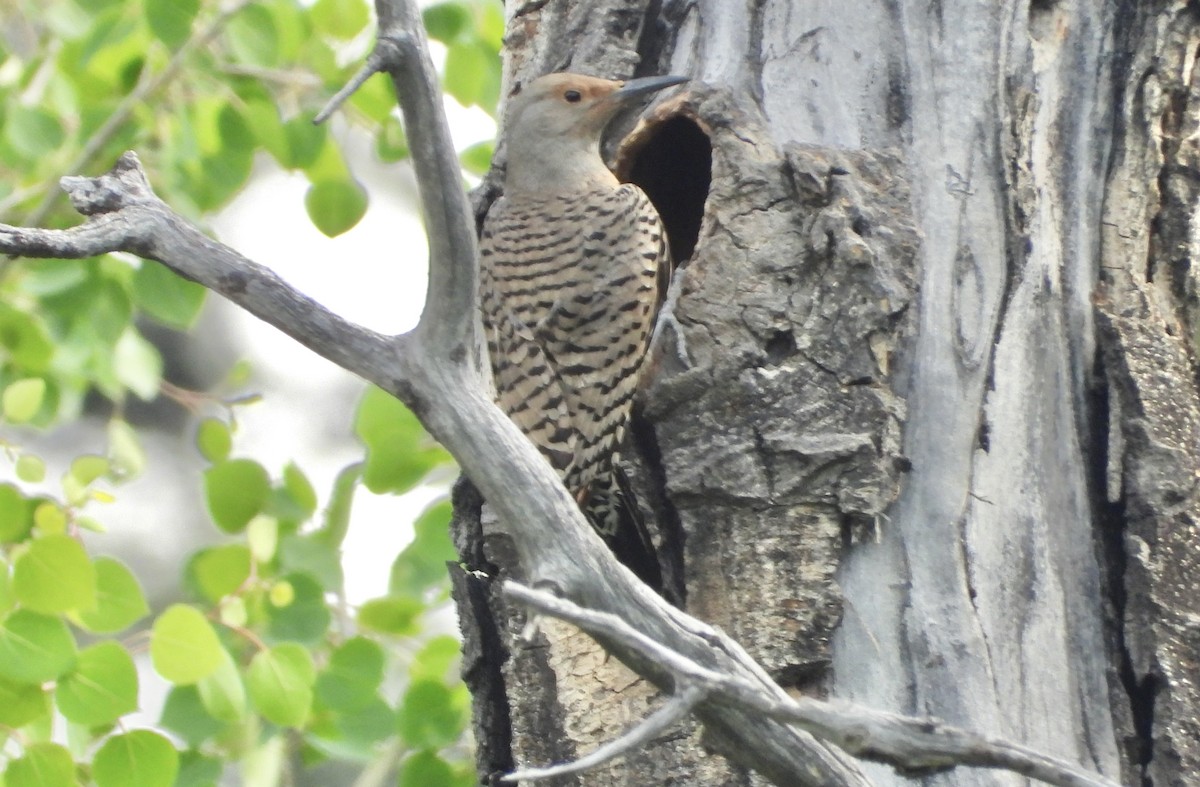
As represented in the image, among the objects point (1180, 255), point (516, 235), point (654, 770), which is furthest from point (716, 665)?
point (516, 235)

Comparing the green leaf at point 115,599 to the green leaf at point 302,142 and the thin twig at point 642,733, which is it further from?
the thin twig at point 642,733

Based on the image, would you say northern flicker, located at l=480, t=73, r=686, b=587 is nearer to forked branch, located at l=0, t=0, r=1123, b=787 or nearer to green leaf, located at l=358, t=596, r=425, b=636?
forked branch, located at l=0, t=0, r=1123, b=787

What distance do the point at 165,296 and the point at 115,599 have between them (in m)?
1.12

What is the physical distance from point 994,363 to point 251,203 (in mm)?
8128

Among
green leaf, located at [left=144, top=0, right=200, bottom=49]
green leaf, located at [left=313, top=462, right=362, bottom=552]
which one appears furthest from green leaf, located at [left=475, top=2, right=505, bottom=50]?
green leaf, located at [left=313, top=462, right=362, bottom=552]

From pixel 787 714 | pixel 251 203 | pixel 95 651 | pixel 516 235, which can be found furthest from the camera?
pixel 251 203

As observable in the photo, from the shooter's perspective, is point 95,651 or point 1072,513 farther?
point 95,651

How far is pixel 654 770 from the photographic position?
207 cm

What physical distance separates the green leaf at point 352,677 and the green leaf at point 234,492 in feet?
1.47

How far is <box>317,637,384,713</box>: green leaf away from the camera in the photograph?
328 cm

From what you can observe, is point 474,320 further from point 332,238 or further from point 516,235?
point 332,238

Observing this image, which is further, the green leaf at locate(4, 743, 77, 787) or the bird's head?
the bird's head

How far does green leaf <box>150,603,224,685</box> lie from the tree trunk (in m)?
0.55

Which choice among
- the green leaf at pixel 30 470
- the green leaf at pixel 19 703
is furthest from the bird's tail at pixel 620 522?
the green leaf at pixel 30 470
